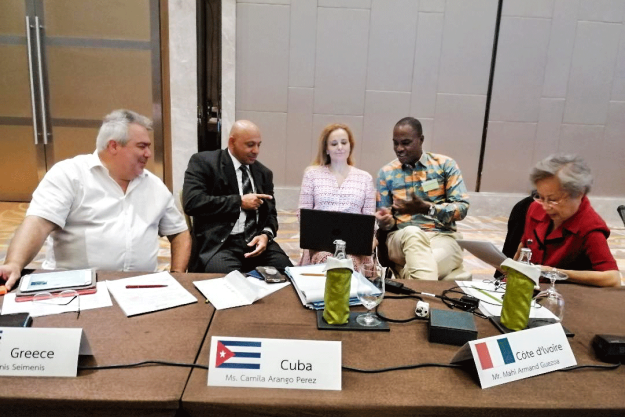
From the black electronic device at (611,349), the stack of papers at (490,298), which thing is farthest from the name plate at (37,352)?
the black electronic device at (611,349)

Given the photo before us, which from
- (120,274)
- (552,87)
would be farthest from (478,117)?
(120,274)

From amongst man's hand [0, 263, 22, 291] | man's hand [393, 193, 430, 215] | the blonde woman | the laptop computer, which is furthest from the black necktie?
man's hand [0, 263, 22, 291]

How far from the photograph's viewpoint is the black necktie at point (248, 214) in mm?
2604

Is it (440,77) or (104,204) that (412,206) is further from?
(440,77)

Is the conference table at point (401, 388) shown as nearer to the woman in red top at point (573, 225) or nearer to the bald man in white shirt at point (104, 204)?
the woman in red top at point (573, 225)

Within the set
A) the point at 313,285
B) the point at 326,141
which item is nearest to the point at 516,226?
the point at 326,141

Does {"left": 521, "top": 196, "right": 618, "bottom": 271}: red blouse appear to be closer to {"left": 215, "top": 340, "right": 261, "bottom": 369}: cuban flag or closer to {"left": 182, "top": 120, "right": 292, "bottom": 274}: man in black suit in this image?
{"left": 182, "top": 120, "right": 292, "bottom": 274}: man in black suit

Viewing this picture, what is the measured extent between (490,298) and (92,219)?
1625mm

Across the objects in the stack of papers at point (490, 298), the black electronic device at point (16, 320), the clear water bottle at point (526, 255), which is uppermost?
the clear water bottle at point (526, 255)

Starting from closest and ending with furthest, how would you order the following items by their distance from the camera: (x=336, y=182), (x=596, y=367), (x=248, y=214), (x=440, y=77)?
(x=596, y=367), (x=248, y=214), (x=336, y=182), (x=440, y=77)

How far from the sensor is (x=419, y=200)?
2766 mm

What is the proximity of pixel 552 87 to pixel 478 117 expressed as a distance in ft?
3.05

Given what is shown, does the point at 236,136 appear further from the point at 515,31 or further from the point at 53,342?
the point at 515,31

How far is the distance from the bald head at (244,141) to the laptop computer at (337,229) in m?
0.62
